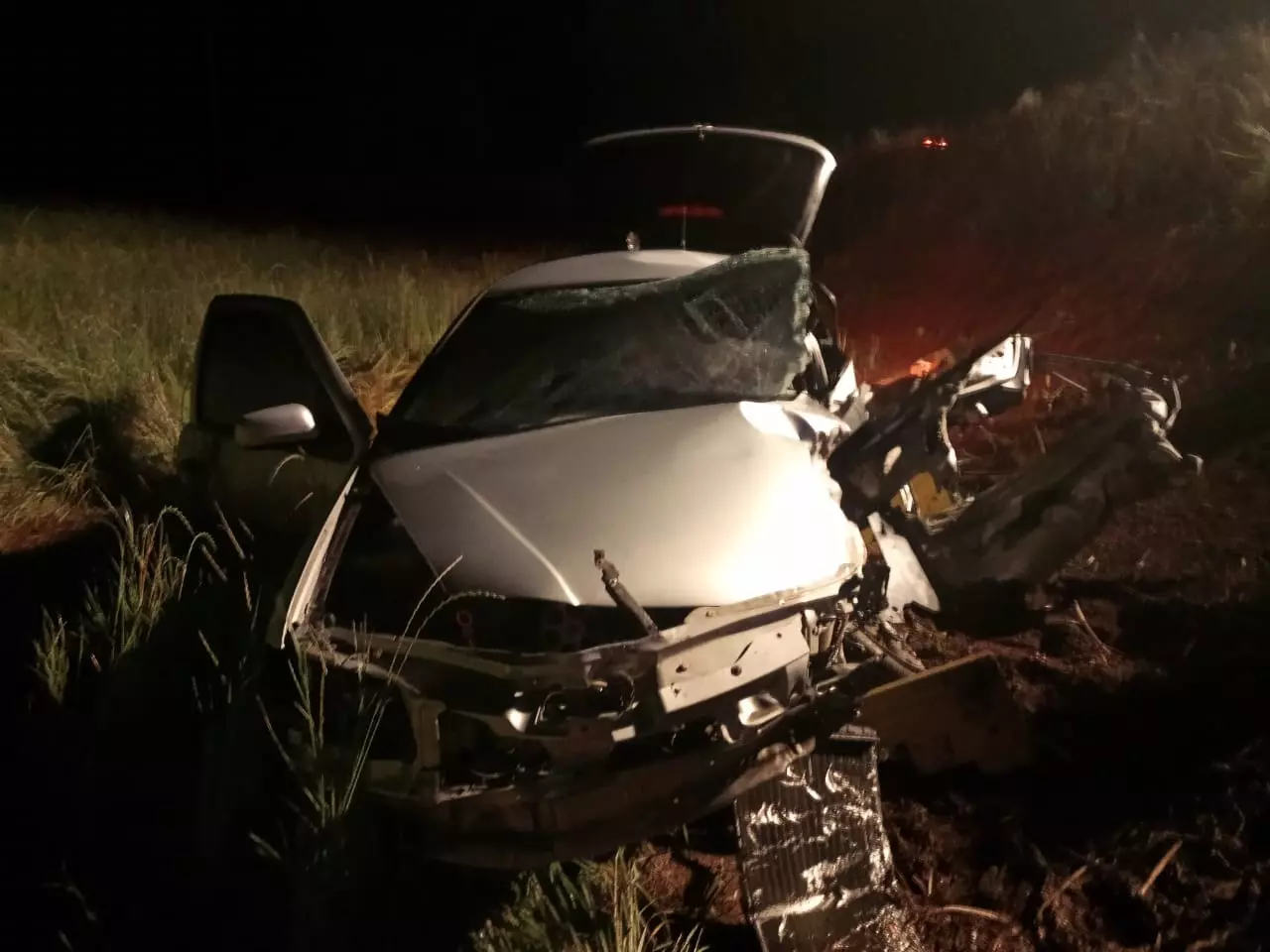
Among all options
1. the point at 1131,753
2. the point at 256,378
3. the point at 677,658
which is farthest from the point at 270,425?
the point at 1131,753

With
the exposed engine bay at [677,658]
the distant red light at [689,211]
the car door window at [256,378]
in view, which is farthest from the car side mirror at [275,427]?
the distant red light at [689,211]

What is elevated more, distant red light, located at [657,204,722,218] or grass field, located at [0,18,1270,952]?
distant red light, located at [657,204,722,218]

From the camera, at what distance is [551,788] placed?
89.5 inches

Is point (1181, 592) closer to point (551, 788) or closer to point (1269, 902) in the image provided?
point (1269, 902)

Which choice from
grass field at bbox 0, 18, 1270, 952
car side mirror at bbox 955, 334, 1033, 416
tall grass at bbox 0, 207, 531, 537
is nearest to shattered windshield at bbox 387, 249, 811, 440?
car side mirror at bbox 955, 334, 1033, 416

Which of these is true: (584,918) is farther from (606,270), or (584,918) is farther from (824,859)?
(606,270)

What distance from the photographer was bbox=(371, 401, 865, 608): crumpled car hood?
250 cm

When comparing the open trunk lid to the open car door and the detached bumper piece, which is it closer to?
the open car door

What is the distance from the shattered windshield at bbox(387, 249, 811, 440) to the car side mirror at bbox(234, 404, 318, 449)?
1.04 ft

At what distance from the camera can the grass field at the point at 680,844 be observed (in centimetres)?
256

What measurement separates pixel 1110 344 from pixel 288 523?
522 cm

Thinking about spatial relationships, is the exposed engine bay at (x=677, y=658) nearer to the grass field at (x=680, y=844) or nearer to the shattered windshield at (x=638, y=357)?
the shattered windshield at (x=638, y=357)

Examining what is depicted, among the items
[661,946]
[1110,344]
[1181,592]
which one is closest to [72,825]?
[661,946]

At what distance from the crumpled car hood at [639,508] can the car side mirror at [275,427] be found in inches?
12.2
